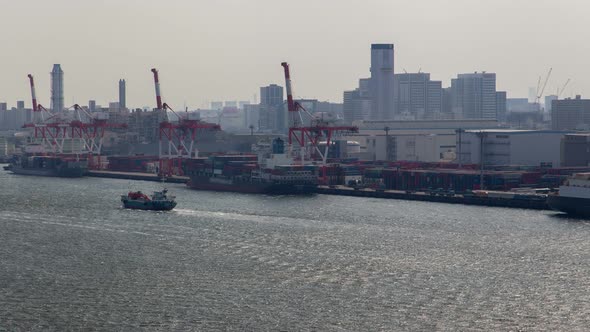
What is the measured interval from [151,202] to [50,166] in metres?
55.3

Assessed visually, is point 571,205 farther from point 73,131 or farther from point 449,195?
point 73,131

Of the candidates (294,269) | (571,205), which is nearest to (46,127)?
(571,205)

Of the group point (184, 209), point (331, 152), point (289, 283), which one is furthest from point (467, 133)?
point (289, 283)

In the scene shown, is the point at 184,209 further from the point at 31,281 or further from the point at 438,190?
the point at 31,281

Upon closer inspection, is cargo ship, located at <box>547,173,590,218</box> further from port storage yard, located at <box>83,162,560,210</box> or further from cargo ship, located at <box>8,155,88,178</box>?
cargo ship, located at <box>8,155,88,178</box>

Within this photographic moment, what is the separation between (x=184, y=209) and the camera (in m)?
78.2

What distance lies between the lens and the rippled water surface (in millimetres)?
40438

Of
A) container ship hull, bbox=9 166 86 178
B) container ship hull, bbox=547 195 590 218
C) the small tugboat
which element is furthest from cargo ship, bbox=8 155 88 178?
container ship hull, bbox=547 195 590 218

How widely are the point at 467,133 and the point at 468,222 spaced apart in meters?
47.4

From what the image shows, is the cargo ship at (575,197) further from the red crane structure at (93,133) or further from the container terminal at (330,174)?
the red crane structure at (93,133)

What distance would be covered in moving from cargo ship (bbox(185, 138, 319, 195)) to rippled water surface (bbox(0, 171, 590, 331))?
16.7 m

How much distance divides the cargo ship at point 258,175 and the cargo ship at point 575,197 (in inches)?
1129

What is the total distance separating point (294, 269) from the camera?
50.3 m

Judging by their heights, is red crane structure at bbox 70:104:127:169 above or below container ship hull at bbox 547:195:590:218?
above
